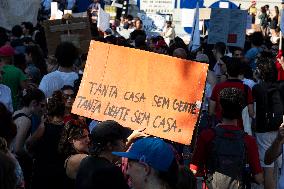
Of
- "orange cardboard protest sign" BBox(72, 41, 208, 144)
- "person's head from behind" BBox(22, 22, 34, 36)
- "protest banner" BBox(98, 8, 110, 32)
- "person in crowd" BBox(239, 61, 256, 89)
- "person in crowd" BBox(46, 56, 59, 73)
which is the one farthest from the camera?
"protest banner" BBox(98, 8, 110, 32)

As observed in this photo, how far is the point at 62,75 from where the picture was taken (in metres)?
7.83

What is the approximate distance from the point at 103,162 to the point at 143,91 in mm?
1655

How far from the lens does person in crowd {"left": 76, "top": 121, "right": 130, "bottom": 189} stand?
447 cm

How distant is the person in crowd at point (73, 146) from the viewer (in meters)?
5.27

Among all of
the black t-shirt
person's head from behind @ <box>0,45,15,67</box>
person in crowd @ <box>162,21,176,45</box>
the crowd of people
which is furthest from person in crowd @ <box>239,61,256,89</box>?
person in crowd @ <box>162,21,176,45</box>

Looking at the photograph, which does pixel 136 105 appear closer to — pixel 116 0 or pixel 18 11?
pixel 18 11

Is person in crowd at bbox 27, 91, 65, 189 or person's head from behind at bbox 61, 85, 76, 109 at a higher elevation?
person's head from behind at bbox 61, 85, 76, 109

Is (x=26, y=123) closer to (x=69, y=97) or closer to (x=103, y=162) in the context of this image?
(x=69, y=97)

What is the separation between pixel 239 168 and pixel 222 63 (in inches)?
219

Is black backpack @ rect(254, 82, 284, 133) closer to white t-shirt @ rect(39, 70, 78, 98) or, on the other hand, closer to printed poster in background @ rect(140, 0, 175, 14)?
white t-shirt @ rect(39, 70, 78, 98)

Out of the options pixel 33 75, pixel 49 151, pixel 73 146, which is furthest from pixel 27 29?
pixel 73 146

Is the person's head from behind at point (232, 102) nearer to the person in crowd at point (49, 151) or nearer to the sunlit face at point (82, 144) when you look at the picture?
the sunlit face at point (82, 144)

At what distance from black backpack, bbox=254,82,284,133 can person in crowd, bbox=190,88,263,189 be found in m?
2.27

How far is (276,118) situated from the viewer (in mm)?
7742
